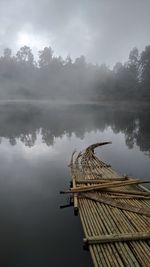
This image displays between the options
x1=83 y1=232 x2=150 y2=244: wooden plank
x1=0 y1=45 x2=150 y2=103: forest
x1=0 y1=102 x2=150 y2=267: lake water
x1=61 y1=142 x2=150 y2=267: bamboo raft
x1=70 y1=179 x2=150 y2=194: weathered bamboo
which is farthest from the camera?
x1=0 y1=45 x2=150 y2=103: forest

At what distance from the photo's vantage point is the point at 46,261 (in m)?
9.00

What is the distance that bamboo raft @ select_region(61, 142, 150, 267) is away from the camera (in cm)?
841

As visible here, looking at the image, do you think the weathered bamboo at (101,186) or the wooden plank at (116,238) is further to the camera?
the weathered bamboo at (101,186)

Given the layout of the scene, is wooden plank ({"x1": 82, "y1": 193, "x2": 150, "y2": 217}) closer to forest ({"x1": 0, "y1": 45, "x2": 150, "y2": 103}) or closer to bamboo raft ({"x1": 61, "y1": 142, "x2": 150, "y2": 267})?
bamboo raft ({"x1": 61, "y1": 142, "x2": 150, "y2": 267})

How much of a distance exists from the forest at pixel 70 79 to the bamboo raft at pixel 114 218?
91941 millimetres

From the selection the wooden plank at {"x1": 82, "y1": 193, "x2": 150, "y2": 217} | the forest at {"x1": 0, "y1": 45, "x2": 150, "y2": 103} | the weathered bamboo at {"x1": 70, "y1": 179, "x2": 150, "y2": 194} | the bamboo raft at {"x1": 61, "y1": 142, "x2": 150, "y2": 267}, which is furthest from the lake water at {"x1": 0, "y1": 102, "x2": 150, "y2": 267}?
the forest at {"x1": 0, "y1": 45, "x2": 150, "y2": 103}

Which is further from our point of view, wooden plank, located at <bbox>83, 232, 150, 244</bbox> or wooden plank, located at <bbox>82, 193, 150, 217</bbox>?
wooden plank, located at <bbox>82, 193, 150, 217</bbox>

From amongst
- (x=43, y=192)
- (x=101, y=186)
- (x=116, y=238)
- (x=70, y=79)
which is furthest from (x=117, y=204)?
(x=70, y=79)

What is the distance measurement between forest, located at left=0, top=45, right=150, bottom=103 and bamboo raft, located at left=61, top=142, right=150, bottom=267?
302ft

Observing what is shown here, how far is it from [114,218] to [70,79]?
123 meters

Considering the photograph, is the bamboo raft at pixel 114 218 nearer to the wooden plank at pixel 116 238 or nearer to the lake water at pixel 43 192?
the wooden plank at pixel 116 238

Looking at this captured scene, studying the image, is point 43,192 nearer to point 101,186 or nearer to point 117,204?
point 101,186

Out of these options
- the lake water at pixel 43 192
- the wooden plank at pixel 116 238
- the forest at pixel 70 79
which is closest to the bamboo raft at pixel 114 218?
the wooden plank at pixel 116 238

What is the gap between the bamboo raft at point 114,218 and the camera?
27.6 feet
